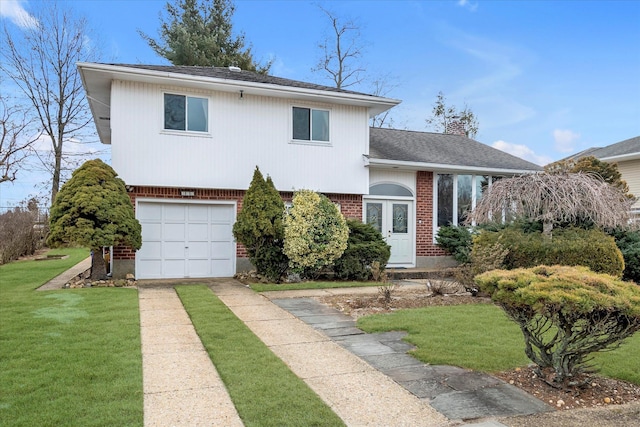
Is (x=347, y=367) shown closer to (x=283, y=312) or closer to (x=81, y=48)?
(x=283, y=312)

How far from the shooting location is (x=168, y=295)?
392 inches

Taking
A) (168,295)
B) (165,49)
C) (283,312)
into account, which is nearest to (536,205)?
(283,312)

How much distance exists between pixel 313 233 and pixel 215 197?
3164 millimetres

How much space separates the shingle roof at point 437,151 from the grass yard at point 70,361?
9.42 metres

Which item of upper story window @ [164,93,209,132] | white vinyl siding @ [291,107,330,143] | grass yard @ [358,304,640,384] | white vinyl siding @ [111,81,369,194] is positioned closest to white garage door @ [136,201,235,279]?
white vinyl siding @ [111,81,369,194]

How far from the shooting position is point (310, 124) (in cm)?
1372

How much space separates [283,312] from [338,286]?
329 cm

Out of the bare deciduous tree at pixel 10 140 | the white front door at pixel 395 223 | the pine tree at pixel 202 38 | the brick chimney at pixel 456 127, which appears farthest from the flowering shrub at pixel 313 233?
the pine tree at pixel 202 38

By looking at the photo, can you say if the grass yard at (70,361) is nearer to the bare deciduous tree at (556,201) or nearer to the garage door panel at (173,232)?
the garage door panel at (173,232)

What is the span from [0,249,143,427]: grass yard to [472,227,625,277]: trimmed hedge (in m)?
7.94

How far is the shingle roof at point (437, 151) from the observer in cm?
1541

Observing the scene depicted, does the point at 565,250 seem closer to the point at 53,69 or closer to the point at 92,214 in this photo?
the point at 92,214

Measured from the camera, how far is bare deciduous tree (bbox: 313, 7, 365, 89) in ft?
92.0

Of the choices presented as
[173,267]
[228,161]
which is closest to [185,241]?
[173,267]
